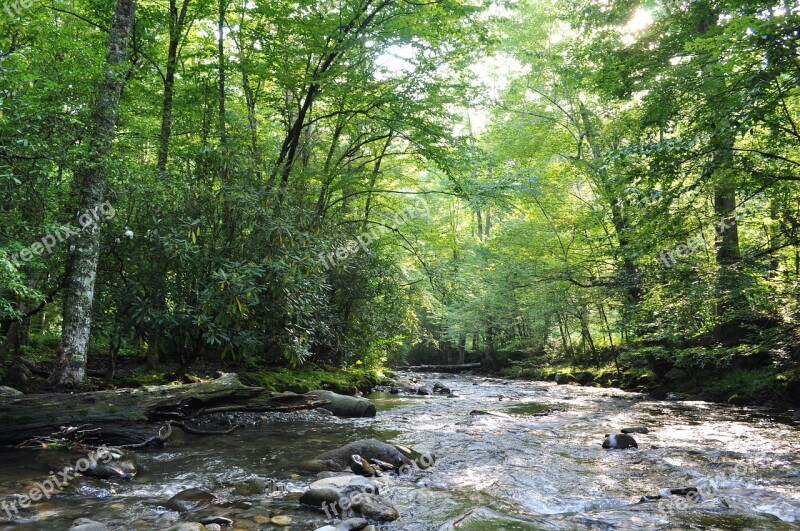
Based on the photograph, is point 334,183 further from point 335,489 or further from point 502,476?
point 335,489

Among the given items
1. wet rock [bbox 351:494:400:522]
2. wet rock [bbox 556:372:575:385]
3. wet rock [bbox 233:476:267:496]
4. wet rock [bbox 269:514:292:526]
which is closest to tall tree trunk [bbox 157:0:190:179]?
wet rock [bbox 233:476:267:496]

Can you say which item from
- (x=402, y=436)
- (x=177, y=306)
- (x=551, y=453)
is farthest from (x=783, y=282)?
(x=177, y=306)

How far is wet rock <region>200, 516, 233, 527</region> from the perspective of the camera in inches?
155

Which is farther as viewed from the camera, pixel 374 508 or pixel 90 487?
pixel 90 487

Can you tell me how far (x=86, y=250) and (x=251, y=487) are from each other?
4.35m

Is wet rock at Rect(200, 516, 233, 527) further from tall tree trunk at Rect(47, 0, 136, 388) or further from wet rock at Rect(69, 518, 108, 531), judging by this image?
tall tree trunk at Rect(47, 0, 136, 388)

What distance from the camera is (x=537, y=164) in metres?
18.9

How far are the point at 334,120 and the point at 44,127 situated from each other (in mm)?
9101

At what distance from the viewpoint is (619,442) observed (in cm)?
727

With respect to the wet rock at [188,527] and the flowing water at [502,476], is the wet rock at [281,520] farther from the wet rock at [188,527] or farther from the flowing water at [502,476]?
the wet rock at [188,527]

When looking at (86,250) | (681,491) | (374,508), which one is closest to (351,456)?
(374,508)

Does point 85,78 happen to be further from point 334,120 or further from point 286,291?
point 334,120

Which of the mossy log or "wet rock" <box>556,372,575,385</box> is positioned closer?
the mossy log

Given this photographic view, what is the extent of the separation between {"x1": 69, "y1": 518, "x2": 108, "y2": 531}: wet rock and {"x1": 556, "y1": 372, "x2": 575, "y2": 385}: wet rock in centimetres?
1909
